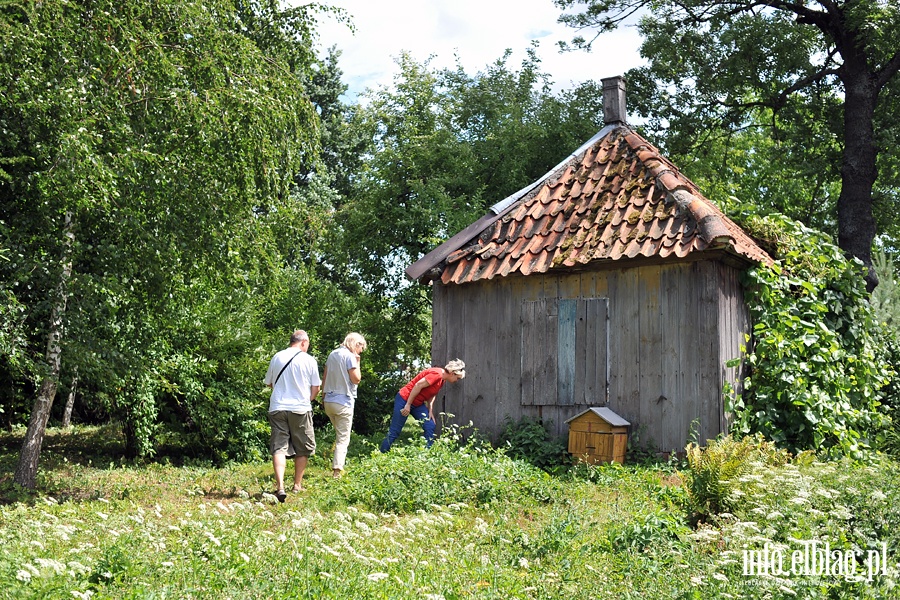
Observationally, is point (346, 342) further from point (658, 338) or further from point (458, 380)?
point (658, 338)

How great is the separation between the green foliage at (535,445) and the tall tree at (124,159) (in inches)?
171

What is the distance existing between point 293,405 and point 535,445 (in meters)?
3.54

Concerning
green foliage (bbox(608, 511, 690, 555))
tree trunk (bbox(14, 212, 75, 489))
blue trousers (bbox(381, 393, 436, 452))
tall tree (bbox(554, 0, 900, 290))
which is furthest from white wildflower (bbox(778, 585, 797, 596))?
tall tree (bbox(554, 0, 900, 290))

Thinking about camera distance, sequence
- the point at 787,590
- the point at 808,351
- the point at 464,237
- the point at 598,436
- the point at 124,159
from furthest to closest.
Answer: the point at 464,237 < the point at 808,351 < the point at 598,436 < the point at 124,159 < the point at 787,590

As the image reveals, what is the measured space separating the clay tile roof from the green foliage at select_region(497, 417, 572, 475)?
6.96ft

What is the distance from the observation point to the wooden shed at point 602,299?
404 inches

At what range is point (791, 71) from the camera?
61.2 ft

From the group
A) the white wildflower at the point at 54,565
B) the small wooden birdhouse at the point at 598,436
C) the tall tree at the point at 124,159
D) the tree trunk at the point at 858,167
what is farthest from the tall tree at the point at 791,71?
the white wildflower at the point at 54,565

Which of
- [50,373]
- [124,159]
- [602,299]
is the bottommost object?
[50,373]

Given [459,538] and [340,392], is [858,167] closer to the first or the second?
[340,392]

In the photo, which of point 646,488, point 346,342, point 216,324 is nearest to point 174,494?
point 346,342

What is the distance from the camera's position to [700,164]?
853 inches

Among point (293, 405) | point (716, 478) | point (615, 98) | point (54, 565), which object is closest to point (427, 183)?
point (615, 98)

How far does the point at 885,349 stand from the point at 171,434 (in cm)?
1140
